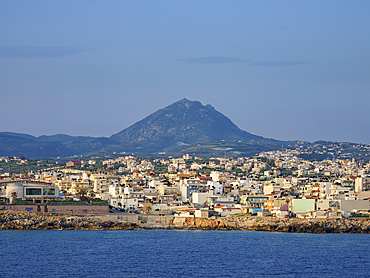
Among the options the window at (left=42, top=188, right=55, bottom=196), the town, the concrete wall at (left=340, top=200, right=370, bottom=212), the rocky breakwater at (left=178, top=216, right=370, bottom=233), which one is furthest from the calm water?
the window at (left=42, top=188, right=55, bottom=196)

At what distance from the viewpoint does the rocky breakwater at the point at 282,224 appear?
2815 inches

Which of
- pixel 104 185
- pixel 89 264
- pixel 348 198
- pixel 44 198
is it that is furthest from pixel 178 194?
pixel 89 264

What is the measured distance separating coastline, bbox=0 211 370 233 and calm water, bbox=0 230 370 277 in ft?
11.2

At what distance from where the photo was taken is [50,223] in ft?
248

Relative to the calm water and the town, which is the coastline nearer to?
the town

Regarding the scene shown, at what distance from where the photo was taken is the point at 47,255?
50.7 m

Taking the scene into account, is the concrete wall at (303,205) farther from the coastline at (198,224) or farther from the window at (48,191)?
the window at (48,191)

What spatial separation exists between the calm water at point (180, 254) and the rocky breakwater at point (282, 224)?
322 centimetres

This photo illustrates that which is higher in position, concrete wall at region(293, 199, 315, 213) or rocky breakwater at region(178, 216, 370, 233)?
concrete wall at region(293, 199, 315, 213)

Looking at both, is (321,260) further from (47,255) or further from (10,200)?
(10,200)

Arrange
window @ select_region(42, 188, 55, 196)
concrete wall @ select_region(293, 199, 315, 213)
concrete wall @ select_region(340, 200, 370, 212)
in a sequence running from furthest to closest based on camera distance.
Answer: window @ select_region(42, 188, 55, 196) → concrete wall @ select_region(293, 199, 315, 213) → concrete wall @ select_region(340, 200, 370, 212)

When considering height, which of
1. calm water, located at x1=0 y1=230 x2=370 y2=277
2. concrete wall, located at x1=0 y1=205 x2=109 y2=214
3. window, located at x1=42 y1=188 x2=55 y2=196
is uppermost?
window, located at x1=42 y1=188 x2=55 y2=196

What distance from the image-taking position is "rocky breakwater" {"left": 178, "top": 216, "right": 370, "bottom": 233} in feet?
235

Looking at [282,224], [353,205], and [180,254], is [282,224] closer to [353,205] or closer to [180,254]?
[353,205]
